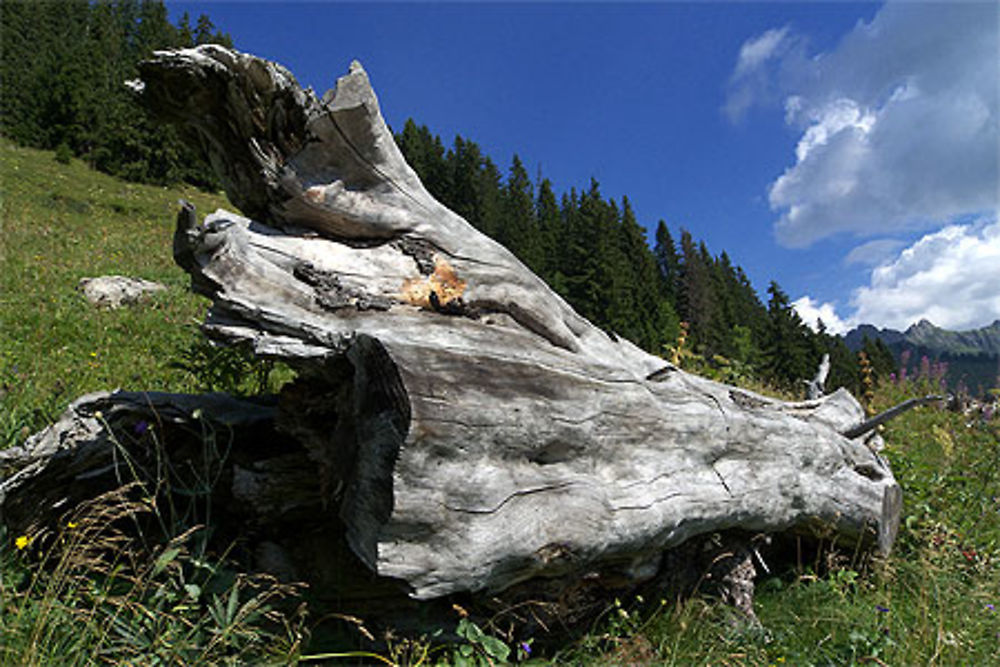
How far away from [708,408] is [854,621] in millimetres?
1528

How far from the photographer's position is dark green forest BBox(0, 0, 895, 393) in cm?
3806

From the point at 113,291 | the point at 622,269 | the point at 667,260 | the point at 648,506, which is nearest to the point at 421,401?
the point at 648,506

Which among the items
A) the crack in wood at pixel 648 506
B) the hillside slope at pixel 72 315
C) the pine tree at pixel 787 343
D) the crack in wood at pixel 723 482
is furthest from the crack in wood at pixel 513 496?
the pine tree at pixel 787 343

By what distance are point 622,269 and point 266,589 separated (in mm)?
50099

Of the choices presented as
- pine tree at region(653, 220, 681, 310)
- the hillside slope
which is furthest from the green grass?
pine tree at region(653, 220, 681, 310)

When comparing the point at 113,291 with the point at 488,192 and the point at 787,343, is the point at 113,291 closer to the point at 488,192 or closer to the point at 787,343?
the point at 787,343

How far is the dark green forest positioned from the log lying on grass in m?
11.7

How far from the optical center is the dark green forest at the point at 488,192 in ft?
125

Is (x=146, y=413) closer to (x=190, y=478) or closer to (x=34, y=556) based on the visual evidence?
(x=190, y=478)

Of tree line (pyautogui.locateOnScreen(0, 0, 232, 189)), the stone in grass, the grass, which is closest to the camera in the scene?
the grass

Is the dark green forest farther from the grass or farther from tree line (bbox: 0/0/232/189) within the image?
the grass

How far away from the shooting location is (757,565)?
4.03 meters

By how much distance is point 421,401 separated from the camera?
204 cm

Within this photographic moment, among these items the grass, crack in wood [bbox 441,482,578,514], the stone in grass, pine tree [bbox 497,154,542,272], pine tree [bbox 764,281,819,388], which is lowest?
the grass
